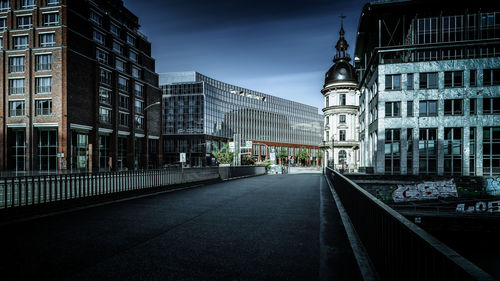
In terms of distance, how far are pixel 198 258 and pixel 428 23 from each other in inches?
1756

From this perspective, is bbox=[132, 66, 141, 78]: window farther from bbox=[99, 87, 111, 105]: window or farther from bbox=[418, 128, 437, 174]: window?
bbox=[418, 128, 437, 174]: window

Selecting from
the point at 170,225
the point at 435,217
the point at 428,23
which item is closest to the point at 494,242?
the point at 435,217

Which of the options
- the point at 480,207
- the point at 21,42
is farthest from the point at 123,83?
the point at 480,207

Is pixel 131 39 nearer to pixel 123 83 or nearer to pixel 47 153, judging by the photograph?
pixel 123 83

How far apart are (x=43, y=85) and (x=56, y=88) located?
225 centimetres

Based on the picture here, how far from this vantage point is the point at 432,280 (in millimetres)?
2473

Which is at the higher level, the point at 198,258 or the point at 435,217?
the point at 198,258

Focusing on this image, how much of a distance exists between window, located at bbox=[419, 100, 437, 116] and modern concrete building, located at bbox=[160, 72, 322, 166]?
34.4 meters

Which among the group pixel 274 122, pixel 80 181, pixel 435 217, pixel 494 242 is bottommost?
pixel 494 242

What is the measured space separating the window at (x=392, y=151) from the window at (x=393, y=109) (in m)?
1.94

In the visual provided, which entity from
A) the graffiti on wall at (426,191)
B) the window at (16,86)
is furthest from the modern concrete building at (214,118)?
the graffiti on wall at (426,191)

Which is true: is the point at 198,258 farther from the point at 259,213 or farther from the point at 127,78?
the point at 127,78

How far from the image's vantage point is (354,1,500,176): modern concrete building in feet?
117

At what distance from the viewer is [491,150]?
1394 inches
